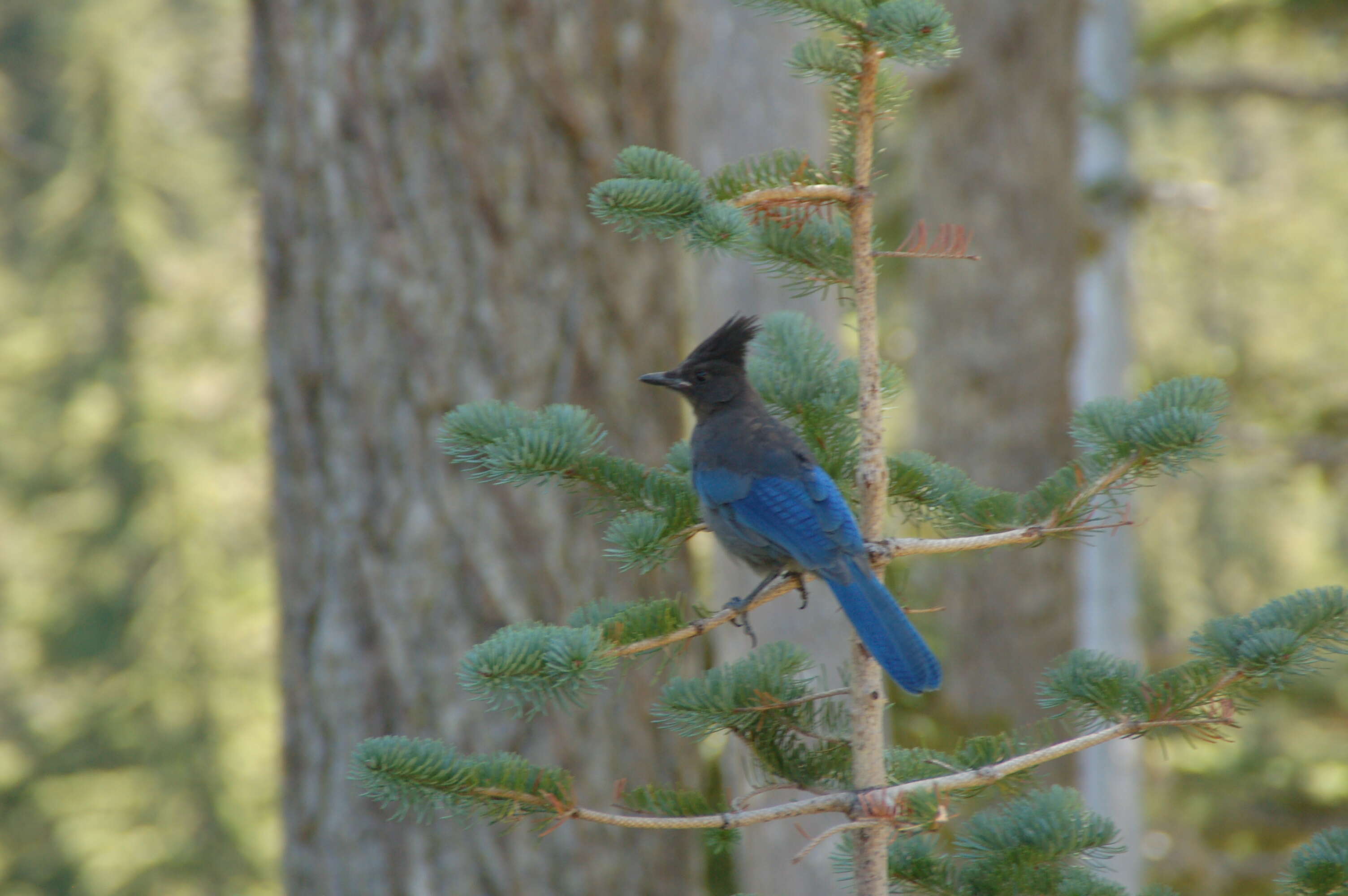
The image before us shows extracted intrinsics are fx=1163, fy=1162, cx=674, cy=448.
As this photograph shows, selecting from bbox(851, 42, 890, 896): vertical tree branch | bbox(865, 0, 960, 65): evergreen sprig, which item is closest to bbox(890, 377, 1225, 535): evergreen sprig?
bbox(851, 42, 890, 896): vertical tree branch

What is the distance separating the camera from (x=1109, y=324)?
1026cm

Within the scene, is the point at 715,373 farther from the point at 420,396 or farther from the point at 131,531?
the point at 131,531

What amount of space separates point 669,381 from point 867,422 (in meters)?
0.91

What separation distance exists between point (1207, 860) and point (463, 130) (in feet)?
29.7

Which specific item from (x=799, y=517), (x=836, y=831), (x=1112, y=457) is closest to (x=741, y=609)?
(x=799, y=517)

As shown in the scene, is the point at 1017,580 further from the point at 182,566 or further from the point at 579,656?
the point at 182,566

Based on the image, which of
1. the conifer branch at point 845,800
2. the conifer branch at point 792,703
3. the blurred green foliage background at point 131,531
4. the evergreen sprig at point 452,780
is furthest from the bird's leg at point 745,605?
the blurred green foliage background at point 131,531

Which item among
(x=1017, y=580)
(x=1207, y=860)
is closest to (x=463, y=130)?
(x=1017, y=580)

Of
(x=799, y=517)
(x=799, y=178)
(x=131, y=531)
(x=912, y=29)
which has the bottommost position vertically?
(x=799, y=517)

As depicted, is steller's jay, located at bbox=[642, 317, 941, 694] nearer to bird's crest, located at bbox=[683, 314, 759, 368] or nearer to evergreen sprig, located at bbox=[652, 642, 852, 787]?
bird's crest, located at bbox=[683, 314, 759, 368]

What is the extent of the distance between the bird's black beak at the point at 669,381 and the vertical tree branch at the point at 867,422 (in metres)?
0.82

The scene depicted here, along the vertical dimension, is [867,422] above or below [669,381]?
below

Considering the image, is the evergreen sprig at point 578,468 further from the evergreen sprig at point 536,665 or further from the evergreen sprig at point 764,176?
the evergreen sprig at point 764,176

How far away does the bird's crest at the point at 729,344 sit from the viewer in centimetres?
251
